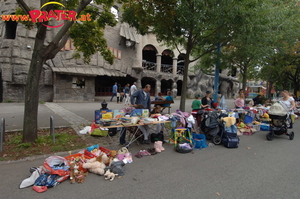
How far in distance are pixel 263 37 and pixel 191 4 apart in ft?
14.0

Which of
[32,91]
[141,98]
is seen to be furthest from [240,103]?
[32,91]

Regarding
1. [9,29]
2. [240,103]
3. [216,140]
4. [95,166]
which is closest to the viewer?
[95,166]

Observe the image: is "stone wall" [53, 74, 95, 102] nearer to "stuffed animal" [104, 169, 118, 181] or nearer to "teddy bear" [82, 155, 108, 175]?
Result: "teddy bear" [82, 155, 108, 175]

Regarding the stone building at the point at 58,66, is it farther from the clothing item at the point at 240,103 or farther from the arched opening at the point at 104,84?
the clothing item at the point at 240,103

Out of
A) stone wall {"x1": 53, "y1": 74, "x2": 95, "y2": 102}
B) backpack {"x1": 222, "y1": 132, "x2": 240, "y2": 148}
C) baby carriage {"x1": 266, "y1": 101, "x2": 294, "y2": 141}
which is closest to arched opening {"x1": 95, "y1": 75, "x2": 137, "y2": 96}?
stone wall {"x1": 53, "y1": 74, "x2": 95, "y2": 102}

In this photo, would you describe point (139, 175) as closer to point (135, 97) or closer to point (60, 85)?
point (135, 97)

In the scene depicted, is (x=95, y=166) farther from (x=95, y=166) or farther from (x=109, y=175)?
(x=109, y=175)

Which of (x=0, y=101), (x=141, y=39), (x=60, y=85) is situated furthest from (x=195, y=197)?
(x=141, y=39)

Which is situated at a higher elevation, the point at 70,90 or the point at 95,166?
the point at 70,90

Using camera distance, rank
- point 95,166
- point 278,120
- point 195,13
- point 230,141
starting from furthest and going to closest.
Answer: point 195,13, point 278,120, point 230,141, point 95,166

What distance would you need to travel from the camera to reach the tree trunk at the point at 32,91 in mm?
4711

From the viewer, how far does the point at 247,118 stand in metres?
8.27

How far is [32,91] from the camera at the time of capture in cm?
475

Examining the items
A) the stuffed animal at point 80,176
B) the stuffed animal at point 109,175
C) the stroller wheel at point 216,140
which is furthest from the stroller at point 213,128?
the stuffed animal at point 80,176
